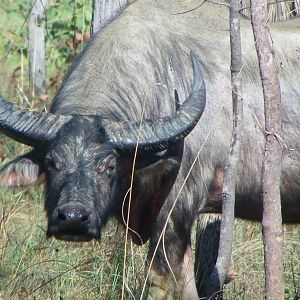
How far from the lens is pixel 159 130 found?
5871 mm

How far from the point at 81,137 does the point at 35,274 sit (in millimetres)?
1321

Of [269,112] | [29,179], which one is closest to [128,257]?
[29,179]

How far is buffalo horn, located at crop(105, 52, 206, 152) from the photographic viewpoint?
Result: 5824 mm

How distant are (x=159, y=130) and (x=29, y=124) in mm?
744

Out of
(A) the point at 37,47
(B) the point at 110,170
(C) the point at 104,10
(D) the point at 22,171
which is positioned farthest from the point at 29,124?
(A) the point at 37,47

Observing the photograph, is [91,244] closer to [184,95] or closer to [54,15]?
[184,95]

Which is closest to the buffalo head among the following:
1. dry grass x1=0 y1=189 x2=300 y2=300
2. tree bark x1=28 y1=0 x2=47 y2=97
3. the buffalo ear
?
the buffalo ear

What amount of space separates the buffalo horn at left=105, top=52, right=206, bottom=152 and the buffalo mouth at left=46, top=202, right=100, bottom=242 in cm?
52

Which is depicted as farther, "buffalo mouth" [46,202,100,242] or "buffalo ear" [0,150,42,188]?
"buffalo ear" [0,150,42,188]

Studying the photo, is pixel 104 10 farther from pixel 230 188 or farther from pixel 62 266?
pixel 230 188

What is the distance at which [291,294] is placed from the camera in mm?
7145

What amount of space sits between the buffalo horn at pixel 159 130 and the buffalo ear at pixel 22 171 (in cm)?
54

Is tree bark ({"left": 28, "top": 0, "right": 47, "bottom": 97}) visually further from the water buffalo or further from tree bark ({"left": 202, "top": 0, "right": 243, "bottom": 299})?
tree bark ({"left": 202, "top": 0, "right": 243, "bottom": 299})

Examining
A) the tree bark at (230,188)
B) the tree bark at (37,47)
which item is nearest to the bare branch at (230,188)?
the tree bark at (230,188)
